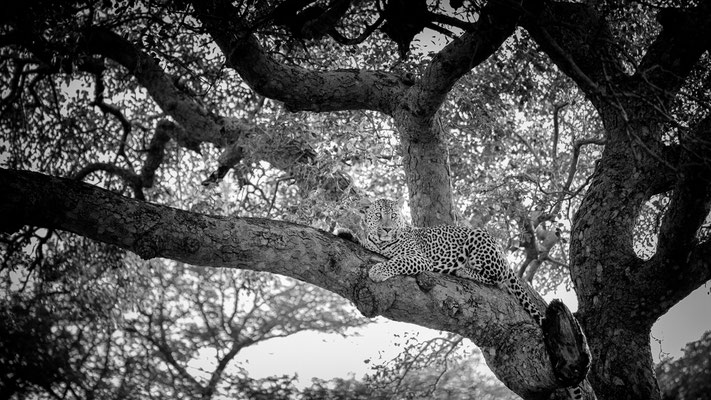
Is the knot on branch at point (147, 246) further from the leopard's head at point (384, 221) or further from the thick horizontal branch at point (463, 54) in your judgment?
the thick horizontal branch at point (463, 54)

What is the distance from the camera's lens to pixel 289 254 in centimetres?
559

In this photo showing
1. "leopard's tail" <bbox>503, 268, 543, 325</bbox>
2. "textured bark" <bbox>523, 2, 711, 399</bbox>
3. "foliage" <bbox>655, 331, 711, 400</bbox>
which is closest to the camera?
"foliage" <bbox>655, 331, 711, 400</bbox>

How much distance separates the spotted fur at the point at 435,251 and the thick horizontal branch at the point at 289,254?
11.5 inches

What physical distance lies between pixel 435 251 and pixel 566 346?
212 cm

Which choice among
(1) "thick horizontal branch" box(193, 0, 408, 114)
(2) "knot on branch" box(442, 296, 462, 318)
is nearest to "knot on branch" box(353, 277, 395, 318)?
(2) "knot on branch" box(442, 296, 462, 318)

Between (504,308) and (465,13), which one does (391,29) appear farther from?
(504,308)

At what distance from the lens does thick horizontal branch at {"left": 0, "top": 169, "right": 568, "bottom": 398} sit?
527 centimetres

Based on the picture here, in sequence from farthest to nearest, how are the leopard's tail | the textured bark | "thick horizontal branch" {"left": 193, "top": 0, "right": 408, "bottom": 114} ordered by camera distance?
"thick horizontal branch" {"left": 193, "top": 0, "right": 408, "bottom": 114}
the leopard's tail
the textured bark

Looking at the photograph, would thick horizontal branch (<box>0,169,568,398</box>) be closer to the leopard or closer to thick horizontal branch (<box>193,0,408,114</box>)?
the leopard

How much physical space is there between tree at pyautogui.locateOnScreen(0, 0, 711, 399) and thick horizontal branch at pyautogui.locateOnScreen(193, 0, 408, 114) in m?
0.02

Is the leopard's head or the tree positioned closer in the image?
the tree

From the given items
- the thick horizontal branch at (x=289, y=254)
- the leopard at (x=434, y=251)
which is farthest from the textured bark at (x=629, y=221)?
the thick horizontal branch at (x=289, y=254)

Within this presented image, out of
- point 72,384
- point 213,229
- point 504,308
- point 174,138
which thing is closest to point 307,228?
point 213,229

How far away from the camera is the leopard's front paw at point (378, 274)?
5.62 m
